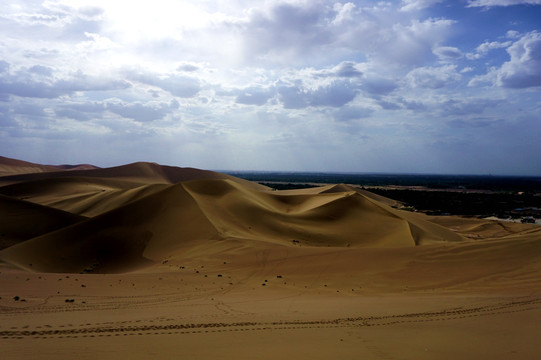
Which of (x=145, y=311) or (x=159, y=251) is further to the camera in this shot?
(x=159, y=251)

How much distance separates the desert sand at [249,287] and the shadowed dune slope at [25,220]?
98mm

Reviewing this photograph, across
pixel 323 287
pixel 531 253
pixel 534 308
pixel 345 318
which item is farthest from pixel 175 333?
pixel 531 253

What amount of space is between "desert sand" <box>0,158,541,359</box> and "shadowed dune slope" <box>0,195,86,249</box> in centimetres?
10

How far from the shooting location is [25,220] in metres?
21.3

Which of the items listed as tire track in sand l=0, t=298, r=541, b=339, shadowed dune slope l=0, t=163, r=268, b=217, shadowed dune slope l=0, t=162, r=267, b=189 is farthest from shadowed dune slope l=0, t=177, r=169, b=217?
tire track in sand l=0, t=298, r=541, b=339

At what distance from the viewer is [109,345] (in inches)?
225

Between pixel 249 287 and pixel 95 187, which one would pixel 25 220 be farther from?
pixel 95 187

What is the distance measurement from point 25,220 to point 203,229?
417 inches

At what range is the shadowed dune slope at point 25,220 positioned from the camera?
19.8 m

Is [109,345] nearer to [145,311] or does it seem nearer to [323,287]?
[145,311]

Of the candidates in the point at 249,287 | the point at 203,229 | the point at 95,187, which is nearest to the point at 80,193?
the point at 95,187

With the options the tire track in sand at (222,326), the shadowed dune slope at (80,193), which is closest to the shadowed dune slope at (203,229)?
the shadowed dune slope at (80,193)

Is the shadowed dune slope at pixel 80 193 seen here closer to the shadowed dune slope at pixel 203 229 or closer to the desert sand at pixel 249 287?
the shadowed dune slope at pixel 203 229

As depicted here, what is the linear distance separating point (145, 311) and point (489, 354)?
608cm
